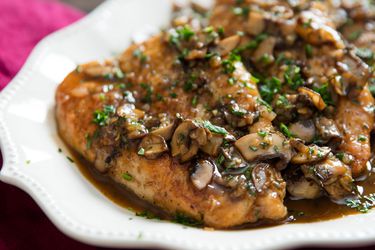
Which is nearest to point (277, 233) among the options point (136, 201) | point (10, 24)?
point (136, 201)

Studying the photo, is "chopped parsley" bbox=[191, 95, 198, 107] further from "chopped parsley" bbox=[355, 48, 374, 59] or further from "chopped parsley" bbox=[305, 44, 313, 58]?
"chopped parsley" bbox=[355, 48, 374, 59]

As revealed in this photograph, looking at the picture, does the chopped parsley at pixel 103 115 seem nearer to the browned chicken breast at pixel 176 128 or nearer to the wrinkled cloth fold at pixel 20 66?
the browned chicken breast at pixel 176 128

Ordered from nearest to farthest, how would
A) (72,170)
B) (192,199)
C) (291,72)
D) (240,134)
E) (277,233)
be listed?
(277,233)
(192,199)
(240,134)
(72,170)
(291,72)

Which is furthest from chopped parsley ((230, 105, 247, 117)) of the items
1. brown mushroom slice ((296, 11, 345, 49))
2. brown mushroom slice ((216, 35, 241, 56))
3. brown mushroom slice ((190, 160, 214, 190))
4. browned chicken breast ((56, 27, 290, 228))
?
brown mushroom slice ((296, 11, 345, 49))

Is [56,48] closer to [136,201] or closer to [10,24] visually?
[10,24]

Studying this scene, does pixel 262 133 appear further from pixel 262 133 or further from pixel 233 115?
pixel 233 115

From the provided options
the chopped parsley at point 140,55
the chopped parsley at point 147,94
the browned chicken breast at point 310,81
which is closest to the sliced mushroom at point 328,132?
the browned chicken breast at point 310,81
